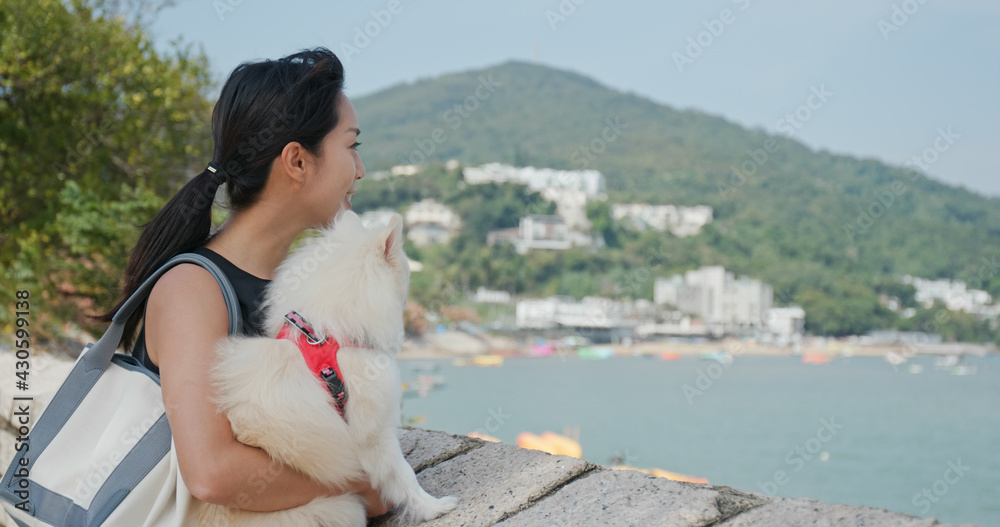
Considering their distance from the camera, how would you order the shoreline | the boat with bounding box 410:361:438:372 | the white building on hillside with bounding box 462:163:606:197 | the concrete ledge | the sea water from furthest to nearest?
the white building on hillside with bounding box 462:163:606:197 < the shoreline < the boat with bounding box 410:361:438:372 < the sea water < the concrete ledge

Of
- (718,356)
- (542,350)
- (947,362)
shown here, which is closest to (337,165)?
(542,350)

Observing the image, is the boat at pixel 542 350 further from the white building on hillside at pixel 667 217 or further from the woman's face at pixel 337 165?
the woman's face at pixel 337 165

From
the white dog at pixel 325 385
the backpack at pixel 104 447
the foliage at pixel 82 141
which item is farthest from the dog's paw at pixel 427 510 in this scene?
the foliage at pixel 82 141

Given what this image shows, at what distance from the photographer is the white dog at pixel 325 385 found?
1.33 metres

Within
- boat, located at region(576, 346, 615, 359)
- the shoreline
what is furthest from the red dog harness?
boat, located at region(576, 346, 615, 359)

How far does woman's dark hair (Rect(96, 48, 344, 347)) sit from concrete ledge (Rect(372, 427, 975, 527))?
0.73 meters

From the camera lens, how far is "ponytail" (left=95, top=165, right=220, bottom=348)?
1.55 meters

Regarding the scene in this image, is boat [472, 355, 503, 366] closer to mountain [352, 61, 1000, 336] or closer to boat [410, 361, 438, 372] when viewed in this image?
boat [410, 361, 438, 372]

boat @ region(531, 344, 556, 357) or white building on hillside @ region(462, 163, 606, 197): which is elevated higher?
white building on hillside @ region(462, 163, 606, 197)

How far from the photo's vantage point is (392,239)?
1.44 metres

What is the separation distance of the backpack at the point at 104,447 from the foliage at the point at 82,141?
6.77m

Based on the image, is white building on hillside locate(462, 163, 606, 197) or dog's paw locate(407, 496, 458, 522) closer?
dog's paw locate(407, 496, 458, 522)

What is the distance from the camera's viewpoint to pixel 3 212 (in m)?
9.07

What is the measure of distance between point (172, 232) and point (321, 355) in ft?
1.52
